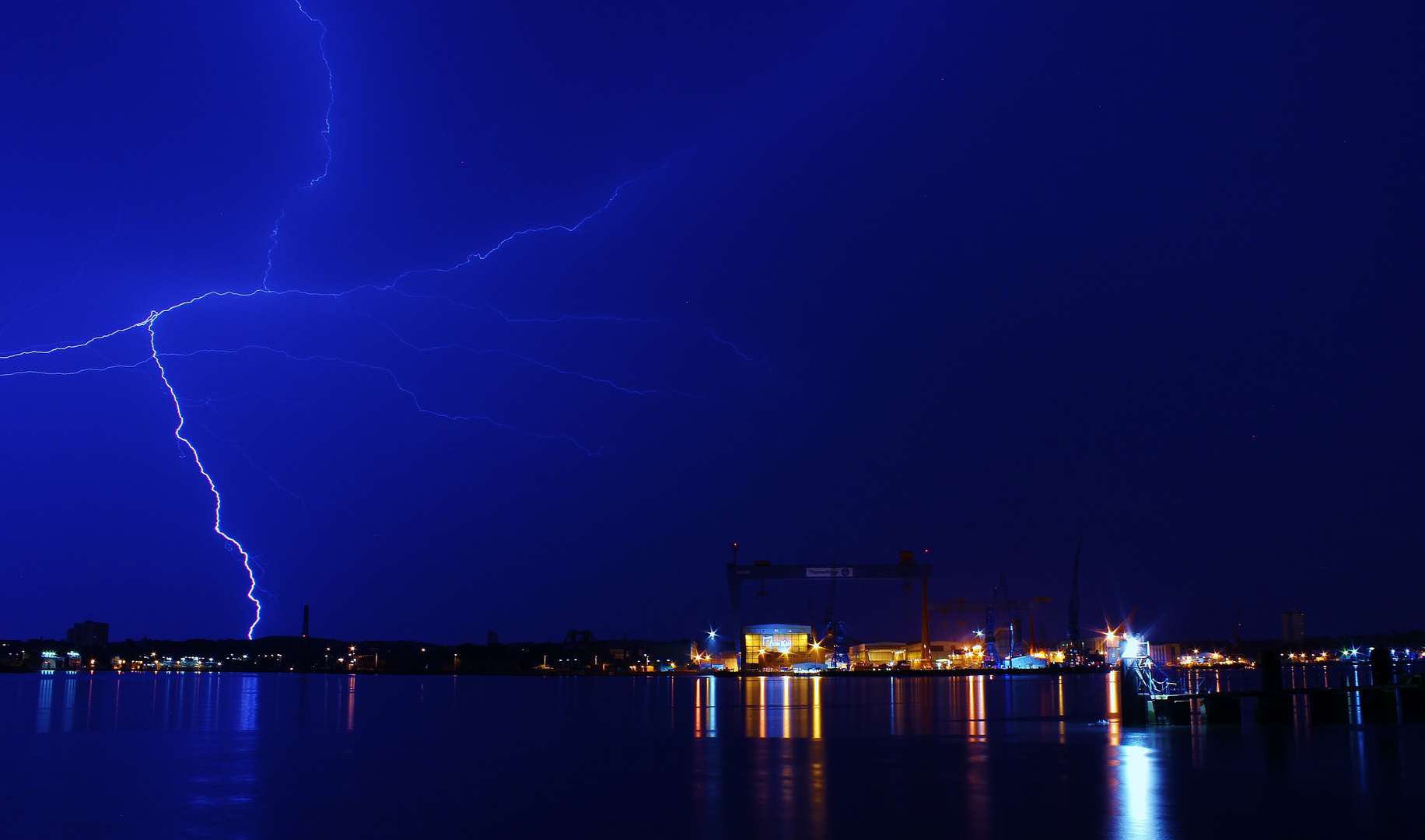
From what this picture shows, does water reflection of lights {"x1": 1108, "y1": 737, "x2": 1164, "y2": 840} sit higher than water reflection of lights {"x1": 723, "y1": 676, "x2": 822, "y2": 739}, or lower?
higher

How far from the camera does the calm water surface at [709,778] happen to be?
49.0ft

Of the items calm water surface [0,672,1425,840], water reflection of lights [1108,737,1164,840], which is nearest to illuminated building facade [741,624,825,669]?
calm water surface [0,672,1425,840]

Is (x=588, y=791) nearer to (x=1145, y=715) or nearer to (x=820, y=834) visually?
(x=820, y=834)

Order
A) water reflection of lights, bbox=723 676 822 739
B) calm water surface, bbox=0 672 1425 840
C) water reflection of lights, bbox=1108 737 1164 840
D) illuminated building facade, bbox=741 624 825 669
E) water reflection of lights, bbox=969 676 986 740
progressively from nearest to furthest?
water reflection of lights, bbox=1108 737 1164 840 < calm water surface, bbox=0 672 1425 840 < water reflection of lights, bbox=969 676 986 740 < water reflection of lights, bbox=723 676 822 739 < illuminated building facade, bbox=741 624 825 669

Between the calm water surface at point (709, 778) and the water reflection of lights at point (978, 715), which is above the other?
the calm water surface at point (709, 778)

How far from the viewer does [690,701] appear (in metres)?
55.5

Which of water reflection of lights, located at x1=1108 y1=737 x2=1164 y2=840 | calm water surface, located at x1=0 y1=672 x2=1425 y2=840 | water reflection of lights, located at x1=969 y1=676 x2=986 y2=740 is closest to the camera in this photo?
water reflection of lights, located at x1=1108 y1=737 x2=1164 y2=840

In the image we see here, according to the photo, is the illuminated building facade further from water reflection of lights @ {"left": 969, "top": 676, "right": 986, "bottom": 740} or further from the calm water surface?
the calm water surface

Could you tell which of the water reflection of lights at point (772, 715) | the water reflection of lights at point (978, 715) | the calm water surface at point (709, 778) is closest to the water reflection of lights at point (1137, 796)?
the calm water surface at point (709, 778)

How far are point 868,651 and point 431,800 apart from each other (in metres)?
155

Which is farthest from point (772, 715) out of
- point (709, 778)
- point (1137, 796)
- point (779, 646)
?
point (779, 646)

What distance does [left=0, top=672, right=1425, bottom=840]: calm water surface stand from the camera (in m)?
14.9

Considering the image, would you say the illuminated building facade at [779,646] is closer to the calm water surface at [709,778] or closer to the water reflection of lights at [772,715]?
the water reflection of lights at [772,715]

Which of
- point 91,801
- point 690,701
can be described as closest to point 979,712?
point 690,701
